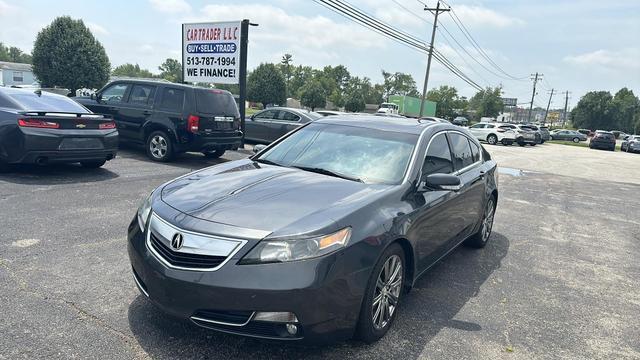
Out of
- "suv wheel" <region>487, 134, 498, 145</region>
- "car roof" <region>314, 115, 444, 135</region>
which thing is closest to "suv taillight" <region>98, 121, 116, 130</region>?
"car roof" <region>314, 115, 444, 135</region>

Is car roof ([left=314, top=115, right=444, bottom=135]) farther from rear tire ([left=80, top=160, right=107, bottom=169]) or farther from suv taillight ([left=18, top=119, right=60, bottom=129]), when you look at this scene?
rear tire ([left=80, top=160, right=107, bottom=169])

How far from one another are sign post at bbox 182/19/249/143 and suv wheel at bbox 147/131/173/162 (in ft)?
14.0

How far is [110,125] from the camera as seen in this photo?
805 cm

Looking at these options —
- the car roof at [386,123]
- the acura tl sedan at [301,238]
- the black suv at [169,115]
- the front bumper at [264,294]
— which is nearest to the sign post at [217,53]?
the black suv at [169,115]

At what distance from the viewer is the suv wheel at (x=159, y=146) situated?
991cm

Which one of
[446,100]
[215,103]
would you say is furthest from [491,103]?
[215,103]

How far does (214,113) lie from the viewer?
33.3ft

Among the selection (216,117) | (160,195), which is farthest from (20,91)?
(160,195)

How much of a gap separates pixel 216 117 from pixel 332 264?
813cm

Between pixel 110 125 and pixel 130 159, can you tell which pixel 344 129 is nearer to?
pixel 110 125

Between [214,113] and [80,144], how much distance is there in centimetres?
324

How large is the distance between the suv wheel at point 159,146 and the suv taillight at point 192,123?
55 centimetres

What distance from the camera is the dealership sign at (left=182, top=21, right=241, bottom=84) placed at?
547 inches

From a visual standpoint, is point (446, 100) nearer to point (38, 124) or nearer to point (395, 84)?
point (395, 84)
